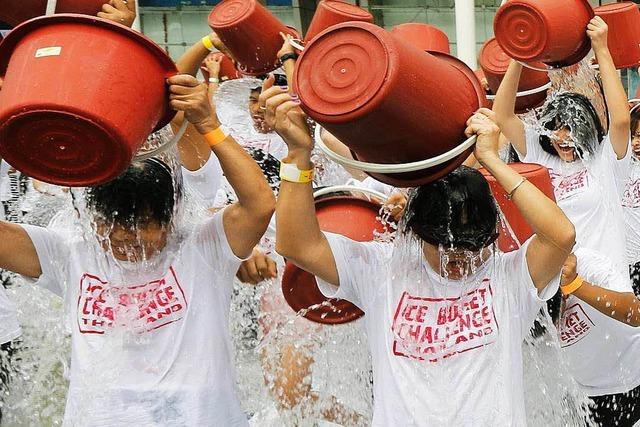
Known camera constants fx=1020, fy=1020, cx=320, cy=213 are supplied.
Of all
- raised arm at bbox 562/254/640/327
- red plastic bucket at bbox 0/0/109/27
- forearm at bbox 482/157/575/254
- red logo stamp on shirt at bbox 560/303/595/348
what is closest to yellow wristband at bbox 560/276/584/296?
raised arm at bbox 562/254/640/327

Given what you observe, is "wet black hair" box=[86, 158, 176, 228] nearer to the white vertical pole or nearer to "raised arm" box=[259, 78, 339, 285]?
"raised arm" box=[259, 78, 339, 285]

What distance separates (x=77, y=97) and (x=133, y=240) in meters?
0.61

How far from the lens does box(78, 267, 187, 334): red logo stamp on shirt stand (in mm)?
2566

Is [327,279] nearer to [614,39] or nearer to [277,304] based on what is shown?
[277,304]

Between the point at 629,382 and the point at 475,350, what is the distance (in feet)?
4.56

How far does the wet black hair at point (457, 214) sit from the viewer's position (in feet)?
8.11

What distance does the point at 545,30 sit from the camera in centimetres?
363

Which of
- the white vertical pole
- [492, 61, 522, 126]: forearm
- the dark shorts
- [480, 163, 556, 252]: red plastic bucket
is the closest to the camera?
[480, 163, 556, 252]: red plastic bucket

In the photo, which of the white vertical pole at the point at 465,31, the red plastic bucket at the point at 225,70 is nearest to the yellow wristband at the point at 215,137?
the red plastic bucket at the point at 225,70

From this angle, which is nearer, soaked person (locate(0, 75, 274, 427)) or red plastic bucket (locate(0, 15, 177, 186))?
red plastic bucket (locate(0, 15, 177, 186))

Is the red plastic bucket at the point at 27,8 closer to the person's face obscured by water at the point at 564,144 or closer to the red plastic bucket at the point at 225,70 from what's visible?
the person's face obscured by water at the point at 564,144

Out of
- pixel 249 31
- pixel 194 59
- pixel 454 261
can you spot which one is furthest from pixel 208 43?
pixel 454 261

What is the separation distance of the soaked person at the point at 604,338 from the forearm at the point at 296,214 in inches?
40.8

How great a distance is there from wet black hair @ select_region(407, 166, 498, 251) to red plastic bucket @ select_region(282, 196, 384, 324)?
1.49 feet
